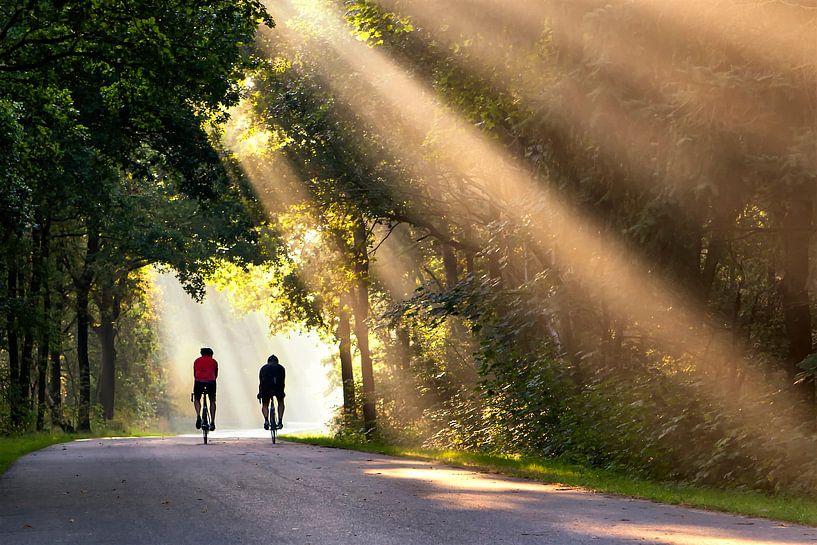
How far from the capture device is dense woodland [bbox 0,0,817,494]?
13086 mm

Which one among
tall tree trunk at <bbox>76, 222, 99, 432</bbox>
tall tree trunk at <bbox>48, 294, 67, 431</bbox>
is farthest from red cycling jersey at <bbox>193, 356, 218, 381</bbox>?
tall tree trunk at <bbox>76, 222, 99, 432</bbox>

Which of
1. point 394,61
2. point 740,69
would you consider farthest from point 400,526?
point 394,61

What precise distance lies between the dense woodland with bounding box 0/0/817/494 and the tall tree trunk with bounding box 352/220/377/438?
118 mm

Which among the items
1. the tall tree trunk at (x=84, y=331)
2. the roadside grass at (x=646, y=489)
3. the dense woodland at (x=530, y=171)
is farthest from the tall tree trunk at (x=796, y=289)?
the tall tree trunk at (x=84, y=331)

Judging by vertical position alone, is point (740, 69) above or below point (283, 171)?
below

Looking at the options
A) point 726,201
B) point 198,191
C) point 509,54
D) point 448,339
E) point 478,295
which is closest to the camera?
point 726,201

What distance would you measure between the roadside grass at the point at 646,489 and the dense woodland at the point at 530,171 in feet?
1.69

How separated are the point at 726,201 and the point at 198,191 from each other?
1288 centimetres

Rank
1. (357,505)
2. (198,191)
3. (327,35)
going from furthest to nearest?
1. (327,35)
2. (198,191)
3. (357,505)

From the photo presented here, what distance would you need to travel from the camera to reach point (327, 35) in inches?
1133

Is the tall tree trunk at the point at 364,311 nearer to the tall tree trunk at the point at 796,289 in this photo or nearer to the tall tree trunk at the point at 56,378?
the tall tree trunk at the point at 56,378

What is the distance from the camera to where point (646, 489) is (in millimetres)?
13117

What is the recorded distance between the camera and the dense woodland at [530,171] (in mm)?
13086

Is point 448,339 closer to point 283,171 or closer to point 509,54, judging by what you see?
point 283,171
